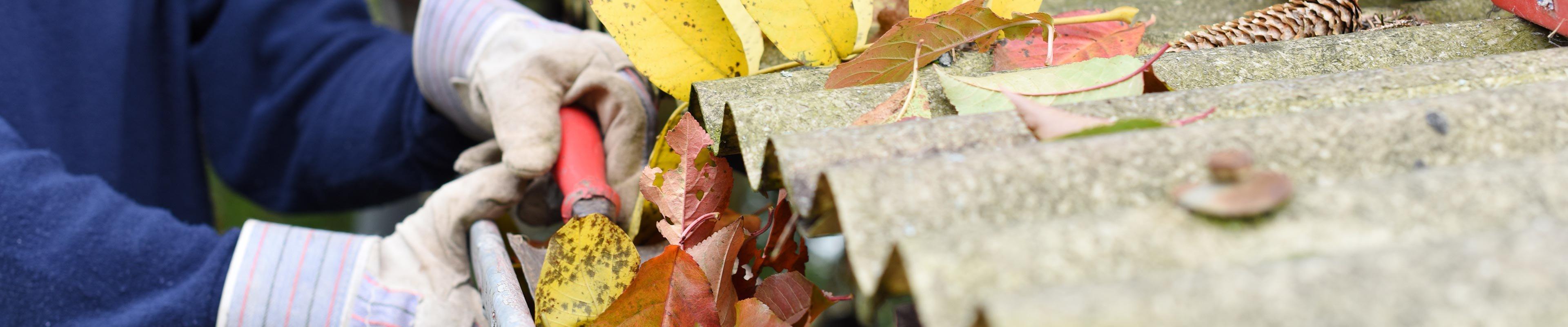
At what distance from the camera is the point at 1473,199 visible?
331 millimetres

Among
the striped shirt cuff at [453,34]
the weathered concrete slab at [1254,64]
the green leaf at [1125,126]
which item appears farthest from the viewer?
the striped shirt cuff at [453,34]

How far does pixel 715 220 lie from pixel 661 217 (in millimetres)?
183

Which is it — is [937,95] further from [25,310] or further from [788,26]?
[25,310]

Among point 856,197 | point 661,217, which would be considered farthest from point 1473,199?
point 661,217

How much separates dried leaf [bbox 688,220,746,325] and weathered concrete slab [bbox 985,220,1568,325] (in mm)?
323

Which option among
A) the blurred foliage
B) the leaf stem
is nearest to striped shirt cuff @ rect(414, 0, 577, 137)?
the leaf stem

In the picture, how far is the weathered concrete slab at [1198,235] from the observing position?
0.31 m

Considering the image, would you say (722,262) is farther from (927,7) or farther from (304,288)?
(304,288)

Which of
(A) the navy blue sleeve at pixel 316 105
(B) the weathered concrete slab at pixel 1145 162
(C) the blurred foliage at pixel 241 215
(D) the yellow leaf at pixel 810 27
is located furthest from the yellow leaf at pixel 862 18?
(C) the blurred foliage at pixel 241 215

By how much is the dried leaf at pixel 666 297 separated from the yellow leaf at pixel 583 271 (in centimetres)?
4

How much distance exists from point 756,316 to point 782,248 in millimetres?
102

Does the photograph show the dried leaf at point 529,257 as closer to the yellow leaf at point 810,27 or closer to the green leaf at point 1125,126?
the yellow leaf at point 810,27

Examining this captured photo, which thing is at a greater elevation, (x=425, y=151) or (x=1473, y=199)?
(x=1473, y=199)

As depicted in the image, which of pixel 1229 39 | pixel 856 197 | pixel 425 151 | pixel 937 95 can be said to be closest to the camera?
pixel 856 197
